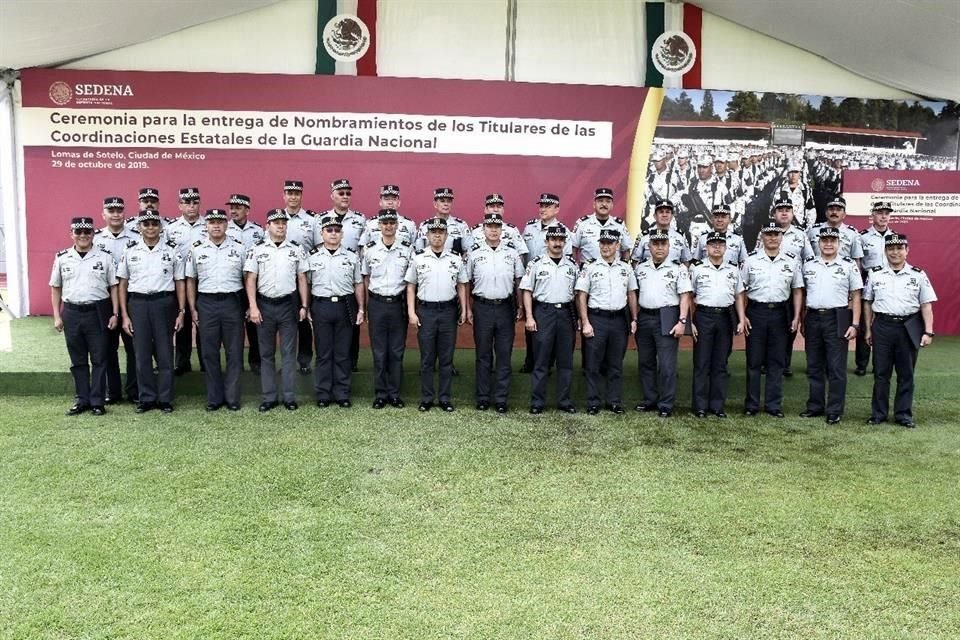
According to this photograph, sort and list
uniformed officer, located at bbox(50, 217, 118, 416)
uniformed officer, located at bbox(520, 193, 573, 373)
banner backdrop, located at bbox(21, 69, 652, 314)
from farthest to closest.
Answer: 1. banner backdrop, located at bbox(21, 69, 652, 314)
2. uniformed officer, located at bbox(520, 193, 573, 373)
3. uniformed officer, located at bbox(50, 217, 118, 416)

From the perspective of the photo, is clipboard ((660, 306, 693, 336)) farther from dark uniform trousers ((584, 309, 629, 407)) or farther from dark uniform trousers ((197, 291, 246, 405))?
dark uniform trousers ((197, 291, 246, 405))

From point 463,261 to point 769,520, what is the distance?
9.83 ft

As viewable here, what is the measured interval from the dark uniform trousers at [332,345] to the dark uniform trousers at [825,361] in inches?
139

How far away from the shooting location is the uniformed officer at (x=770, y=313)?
5.58m

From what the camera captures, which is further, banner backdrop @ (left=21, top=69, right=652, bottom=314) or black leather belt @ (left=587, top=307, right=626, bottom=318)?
banner backdrop @ (left=21, top=69, right=652, bottom=314)

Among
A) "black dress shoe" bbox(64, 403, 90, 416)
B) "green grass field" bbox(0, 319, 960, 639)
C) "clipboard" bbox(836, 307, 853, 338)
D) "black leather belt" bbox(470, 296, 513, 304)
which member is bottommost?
"green grass field" bbox(0, 319, 960, 639)

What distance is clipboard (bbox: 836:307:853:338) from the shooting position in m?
5.49

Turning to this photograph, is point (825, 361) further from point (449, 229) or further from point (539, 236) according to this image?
point (449, 229)

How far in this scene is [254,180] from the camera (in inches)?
300

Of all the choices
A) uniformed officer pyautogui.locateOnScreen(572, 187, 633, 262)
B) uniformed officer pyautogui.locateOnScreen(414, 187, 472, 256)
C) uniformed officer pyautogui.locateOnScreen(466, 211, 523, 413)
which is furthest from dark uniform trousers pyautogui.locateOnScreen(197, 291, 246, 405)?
uniformed officer pyautogui.locateOnScreen(572, 187, 633, 262)

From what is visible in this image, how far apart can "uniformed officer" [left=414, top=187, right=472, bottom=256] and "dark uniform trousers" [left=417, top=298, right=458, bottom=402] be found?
71 centimetres

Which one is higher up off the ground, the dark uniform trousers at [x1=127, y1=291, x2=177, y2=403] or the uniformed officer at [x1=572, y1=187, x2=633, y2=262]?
the uniformed officer at [x1=572, y1=187, x2=633, y2=262]

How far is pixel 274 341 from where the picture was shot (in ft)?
18.1

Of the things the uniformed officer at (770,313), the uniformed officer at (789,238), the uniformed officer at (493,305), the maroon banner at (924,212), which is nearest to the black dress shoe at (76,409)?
the uniformed officer at (493,305)
